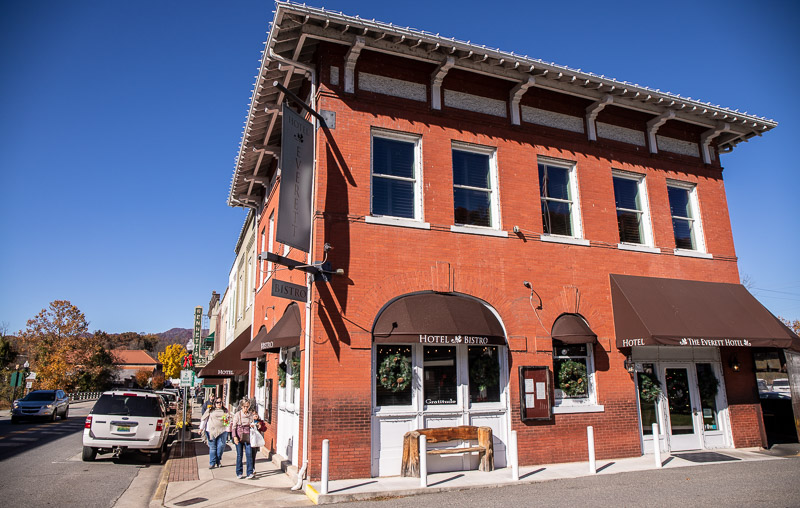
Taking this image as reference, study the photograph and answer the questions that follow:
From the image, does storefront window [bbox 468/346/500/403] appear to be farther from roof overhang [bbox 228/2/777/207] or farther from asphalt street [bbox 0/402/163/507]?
asphalt street [bbox 0/402/163/507]

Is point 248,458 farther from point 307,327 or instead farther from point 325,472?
point 307,327

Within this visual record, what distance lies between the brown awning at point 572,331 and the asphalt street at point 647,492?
2.91 m

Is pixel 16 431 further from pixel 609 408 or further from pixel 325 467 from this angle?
pixel 609 408

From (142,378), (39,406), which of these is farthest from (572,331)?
(142,378)

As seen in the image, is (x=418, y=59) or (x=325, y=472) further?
(x=418, y=59)

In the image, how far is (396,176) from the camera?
1205cm

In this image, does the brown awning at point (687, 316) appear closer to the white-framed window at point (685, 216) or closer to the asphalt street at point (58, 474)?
the white-framed window at point (685, 216)

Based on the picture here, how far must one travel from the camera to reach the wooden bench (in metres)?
10.2

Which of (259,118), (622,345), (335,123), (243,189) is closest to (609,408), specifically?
(622,345)

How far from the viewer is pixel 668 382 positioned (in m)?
13.6

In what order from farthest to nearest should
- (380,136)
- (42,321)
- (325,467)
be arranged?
(42,321), (380,136), (325,467)

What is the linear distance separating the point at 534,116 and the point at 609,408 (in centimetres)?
740

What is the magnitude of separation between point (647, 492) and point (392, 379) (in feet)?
16.0

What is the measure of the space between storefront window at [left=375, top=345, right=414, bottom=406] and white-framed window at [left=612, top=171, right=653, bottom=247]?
7.22 m
